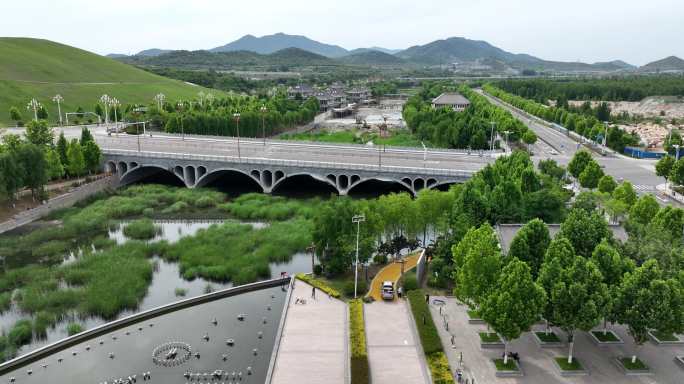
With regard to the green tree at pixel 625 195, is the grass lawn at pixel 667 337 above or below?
below

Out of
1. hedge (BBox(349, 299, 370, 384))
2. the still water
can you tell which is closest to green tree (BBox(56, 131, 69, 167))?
the still water

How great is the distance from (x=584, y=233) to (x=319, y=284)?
A: 75.7 ft

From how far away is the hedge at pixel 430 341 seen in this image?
33.2 meters

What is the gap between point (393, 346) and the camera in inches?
1459

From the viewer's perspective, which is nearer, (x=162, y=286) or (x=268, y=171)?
(x=162, y=286)

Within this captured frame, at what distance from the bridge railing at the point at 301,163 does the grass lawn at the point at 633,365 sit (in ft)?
141

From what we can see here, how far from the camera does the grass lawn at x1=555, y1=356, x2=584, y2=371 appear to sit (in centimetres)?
3444

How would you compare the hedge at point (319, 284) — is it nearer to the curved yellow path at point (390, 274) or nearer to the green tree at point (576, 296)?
the curved yellow path at point (390, 274)

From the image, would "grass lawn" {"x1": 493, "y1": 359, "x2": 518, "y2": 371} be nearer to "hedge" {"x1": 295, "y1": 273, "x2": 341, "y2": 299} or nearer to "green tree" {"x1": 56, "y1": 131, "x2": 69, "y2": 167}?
"hedge" {"x1": 295, "y1": 273, "x2": 341, "y2": 299}

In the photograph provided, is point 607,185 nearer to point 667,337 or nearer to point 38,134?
point 667,337

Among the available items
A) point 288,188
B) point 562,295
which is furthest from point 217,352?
point 288,188

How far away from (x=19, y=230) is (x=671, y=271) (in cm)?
7355

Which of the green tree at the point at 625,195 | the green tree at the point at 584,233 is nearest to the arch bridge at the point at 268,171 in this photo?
the green tree at the point at 625,195

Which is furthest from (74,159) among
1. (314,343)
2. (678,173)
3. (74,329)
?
(678,173)
